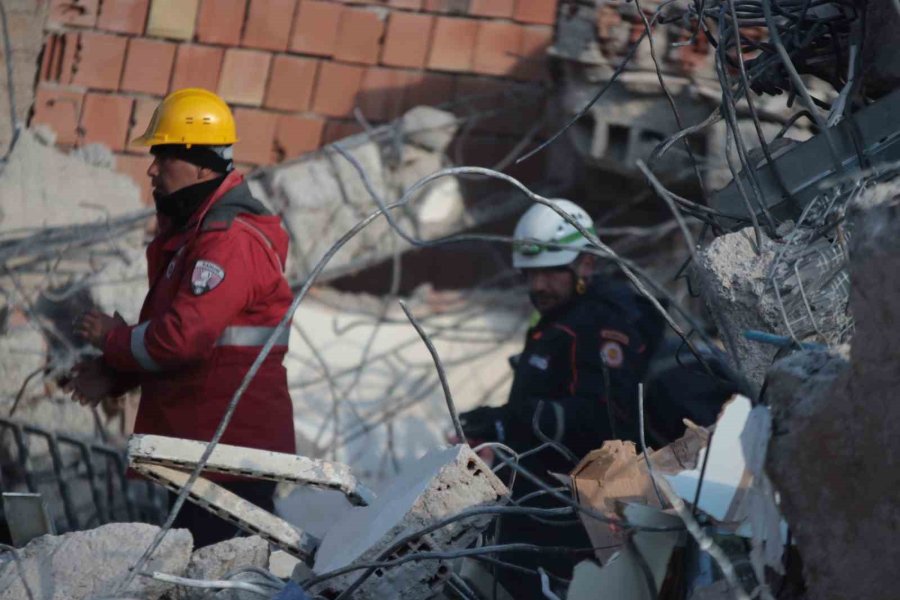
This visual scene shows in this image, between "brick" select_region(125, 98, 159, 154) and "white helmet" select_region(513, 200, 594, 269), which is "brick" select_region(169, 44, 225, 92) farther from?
"white helmet" select_region(513, 200, 594, 269)

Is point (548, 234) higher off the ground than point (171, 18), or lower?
lower

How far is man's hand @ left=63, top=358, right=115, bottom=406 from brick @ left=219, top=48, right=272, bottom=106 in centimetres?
279

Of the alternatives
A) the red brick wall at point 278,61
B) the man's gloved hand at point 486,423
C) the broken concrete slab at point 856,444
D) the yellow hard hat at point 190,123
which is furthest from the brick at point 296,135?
the broken concrete slab at point 856,444

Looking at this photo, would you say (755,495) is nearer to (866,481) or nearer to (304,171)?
(866,481)

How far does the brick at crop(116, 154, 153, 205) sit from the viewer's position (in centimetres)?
634

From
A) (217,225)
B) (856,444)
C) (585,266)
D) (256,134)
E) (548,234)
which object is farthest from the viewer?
(256,134)

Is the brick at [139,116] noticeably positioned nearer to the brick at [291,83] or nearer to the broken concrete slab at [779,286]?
the brick at [291,83]

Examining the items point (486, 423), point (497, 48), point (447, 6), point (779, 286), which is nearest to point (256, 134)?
point (447, 6)

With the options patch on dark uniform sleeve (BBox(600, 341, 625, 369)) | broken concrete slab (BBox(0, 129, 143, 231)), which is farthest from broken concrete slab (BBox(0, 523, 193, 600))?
broken concrete slab (BBox(0, 129, 143, 231))

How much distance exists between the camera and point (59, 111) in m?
6.30

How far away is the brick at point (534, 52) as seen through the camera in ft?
21.8

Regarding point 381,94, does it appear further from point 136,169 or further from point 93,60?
point 93,60

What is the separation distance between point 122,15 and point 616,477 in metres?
4.40

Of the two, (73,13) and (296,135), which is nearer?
(73,13)
